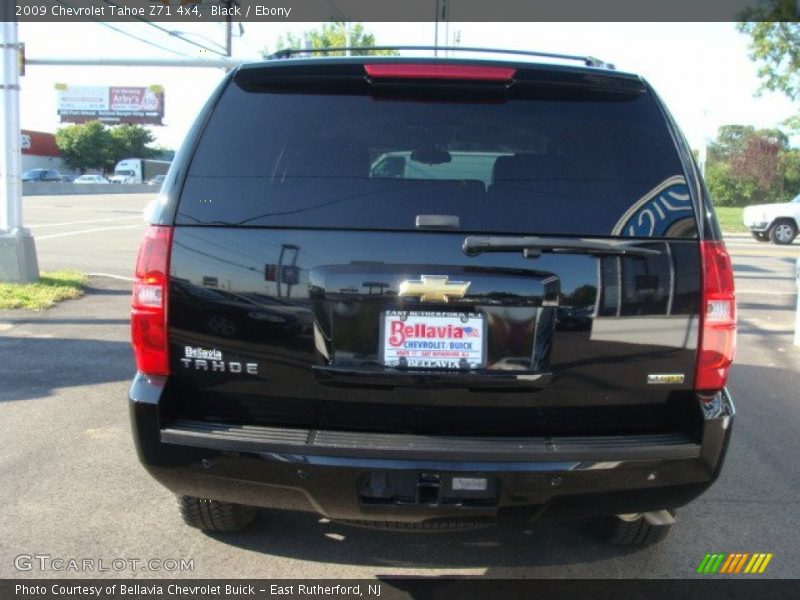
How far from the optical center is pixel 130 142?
313 feet

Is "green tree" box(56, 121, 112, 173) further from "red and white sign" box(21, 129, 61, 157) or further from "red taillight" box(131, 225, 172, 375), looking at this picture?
"red taillight" box(131, 225, 172, 375)

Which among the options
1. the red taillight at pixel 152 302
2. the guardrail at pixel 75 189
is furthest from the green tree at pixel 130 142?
the red taillight at pixel 152 302

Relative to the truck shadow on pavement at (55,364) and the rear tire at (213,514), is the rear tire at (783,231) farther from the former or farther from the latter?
the rear tire at (213,514)

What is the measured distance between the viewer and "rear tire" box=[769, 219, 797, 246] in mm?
22219

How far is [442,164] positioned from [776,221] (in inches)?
871

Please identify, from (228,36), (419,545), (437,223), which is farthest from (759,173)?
(437,223)

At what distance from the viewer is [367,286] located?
104 inches

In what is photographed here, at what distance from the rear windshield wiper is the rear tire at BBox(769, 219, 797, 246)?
22.1 meters

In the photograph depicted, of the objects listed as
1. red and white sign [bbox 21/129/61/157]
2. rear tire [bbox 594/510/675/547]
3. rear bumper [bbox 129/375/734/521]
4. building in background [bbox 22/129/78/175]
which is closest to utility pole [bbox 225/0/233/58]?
rear tire [bbox 594/510/675/547]

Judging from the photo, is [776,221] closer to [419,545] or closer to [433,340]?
[419,545]

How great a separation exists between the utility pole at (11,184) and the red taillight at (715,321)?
9.18 metres

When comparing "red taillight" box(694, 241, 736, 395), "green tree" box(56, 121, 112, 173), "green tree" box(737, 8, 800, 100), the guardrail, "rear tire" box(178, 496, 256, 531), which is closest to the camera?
"red taillight" box(694, 241, 736, 395)

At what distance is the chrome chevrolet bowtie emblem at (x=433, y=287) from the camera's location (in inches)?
→ 104

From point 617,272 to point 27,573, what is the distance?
268 cm
